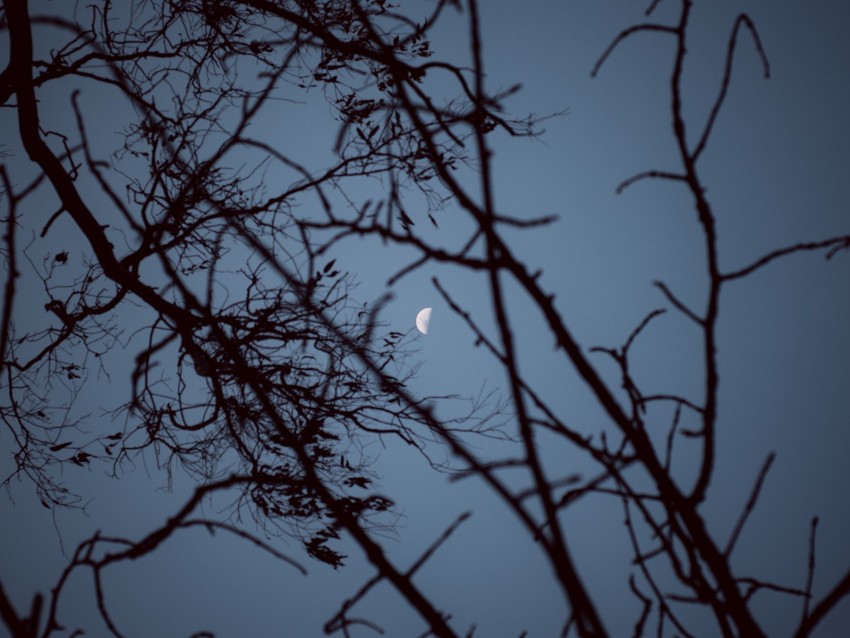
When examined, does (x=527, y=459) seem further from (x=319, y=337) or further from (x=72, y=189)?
(x=72, y=189)

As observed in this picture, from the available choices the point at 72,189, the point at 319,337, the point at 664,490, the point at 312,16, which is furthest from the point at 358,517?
the point at 312,16

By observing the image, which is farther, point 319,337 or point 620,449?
point 319,337

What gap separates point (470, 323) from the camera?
3.69ft

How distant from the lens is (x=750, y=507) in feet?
4.26

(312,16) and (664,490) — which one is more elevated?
(312,16)

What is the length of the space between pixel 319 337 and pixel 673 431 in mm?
3545

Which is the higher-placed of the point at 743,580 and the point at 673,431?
the point at 673,431

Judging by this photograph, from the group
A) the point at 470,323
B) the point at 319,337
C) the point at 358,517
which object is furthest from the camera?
the point at 319,337

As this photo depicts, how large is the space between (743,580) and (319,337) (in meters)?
3.67

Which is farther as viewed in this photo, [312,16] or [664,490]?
[312,16]

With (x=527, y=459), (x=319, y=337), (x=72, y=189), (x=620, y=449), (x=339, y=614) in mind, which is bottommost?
(x=339, y=614)

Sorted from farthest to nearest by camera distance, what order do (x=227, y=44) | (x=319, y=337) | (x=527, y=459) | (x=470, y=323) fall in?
(x=227, y=44) < (x=319, y=337) < (x=470, y=323) < (x=527, y=459)

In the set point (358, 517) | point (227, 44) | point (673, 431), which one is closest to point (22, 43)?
point (227, 44)

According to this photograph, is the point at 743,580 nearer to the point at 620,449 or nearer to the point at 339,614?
the point at 620,449
